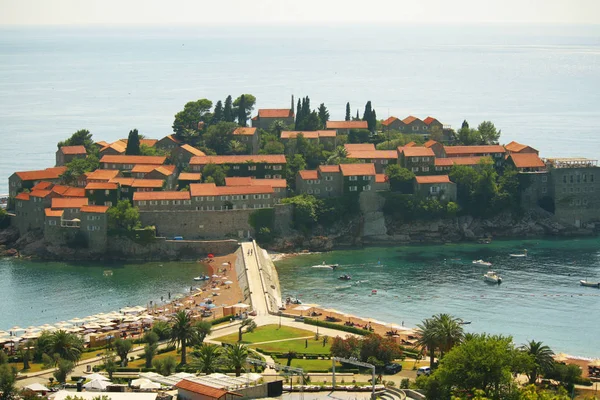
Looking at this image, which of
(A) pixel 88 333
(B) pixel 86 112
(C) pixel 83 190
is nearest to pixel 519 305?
(A) pixel 88 333

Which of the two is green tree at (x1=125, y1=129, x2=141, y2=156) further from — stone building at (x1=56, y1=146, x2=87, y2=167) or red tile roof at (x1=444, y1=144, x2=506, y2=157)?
red tile roof at (x1=444, y1=144, x2=506, y2=157)

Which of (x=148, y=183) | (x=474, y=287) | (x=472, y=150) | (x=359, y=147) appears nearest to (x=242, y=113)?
(x=359, y=147)

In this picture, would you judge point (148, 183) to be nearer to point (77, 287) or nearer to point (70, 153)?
point (70, 153)

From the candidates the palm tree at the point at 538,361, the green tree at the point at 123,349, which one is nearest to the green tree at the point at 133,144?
the green tree at the point at 123,349

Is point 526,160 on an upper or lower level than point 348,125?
lower

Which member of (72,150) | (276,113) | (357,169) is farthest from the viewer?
(276,113)

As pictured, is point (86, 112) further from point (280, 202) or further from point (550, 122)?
point (280, 202)

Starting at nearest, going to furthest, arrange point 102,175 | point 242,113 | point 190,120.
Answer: point 102,175 → point 190,120 → point 242,113
